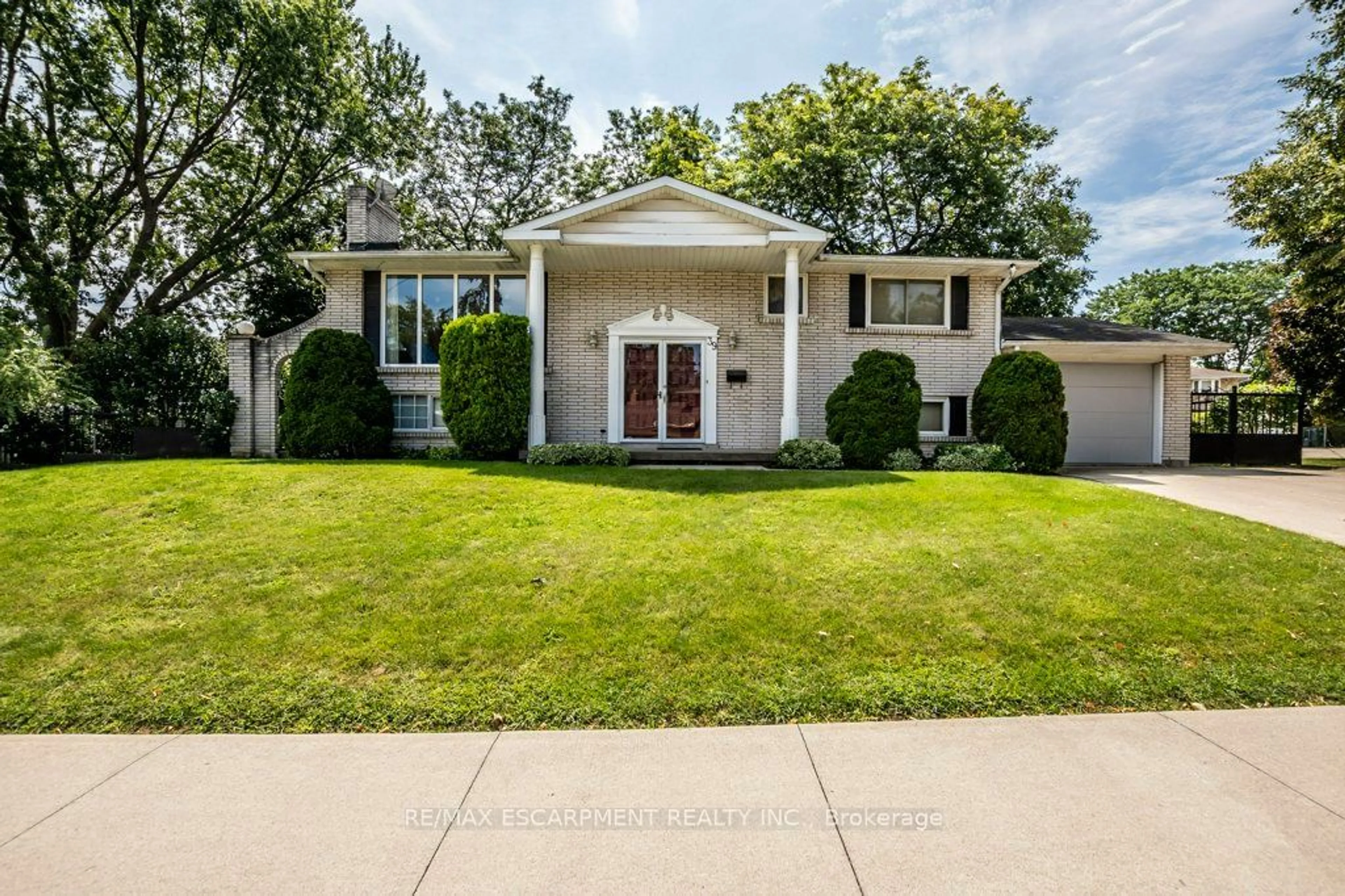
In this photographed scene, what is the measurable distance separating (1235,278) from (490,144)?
53.7 meters

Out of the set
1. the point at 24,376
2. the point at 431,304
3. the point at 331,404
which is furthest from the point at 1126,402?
the point at 24,376

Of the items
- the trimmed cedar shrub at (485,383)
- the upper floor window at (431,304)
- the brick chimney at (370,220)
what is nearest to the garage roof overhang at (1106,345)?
the trimmed cedar shrub at (485,383)

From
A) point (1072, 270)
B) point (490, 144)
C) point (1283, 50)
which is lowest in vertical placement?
point (1072, 270)

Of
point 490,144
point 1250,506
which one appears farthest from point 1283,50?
point 490,144

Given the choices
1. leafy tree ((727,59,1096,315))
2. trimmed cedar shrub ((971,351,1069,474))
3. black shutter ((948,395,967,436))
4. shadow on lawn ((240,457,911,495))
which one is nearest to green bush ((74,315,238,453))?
shadow on lawn ((240,457,911,495))

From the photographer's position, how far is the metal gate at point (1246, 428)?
15086 millimetres

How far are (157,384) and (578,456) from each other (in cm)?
1007

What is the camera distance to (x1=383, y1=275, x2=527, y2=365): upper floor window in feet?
42.8

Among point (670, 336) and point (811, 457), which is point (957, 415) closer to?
point (811, 457)

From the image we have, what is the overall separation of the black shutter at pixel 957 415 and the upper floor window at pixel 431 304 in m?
9.33

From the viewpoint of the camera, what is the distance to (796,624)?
439 centimetres

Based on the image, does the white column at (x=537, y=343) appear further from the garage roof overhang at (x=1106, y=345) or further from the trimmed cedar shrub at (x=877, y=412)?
the garage roof overhang at (x=1106, y=345)

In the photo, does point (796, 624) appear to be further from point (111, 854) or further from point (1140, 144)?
point (1140, 144)

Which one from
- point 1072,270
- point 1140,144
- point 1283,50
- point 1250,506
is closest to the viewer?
point 1250,506
